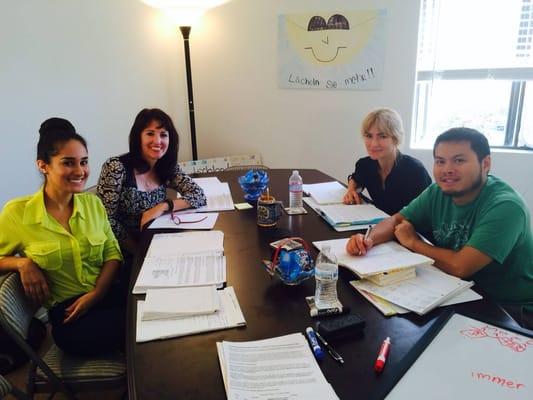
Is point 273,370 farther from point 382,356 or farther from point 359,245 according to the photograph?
point 359,245

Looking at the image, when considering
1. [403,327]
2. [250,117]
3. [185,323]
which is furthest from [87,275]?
[250,117]

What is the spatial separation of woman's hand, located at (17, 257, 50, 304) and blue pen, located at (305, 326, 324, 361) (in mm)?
878

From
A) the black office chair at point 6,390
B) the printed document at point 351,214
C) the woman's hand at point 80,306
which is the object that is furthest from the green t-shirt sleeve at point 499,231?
the black office chair at point 6,390

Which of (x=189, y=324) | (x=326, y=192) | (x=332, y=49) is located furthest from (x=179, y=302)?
(x=332, y=49)

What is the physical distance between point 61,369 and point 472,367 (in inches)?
45.0

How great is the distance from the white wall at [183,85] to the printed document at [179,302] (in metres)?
1.51

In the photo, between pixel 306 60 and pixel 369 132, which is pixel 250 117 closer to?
pixel 306 60

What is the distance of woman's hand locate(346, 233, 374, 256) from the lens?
1313 mm

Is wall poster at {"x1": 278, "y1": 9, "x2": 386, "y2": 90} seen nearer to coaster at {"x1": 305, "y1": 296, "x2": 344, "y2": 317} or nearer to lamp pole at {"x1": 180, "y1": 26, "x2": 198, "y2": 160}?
lamp pole at {"x1": 180, "y1": 26, "x2": 198, "y2": 160}

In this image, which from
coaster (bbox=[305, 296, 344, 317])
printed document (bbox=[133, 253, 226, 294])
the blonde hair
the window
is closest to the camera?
coaster (bbox=[305, 296, 344, 317])

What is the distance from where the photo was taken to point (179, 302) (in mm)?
1079

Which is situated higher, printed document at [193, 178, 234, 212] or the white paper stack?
printed document at [193, 178, 234, 212]

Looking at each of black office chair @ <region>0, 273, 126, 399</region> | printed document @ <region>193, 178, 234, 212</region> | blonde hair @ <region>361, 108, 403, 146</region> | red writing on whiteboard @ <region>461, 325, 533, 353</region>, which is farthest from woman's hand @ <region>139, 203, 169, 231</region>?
red writing on whiteboard @ <region>461, 325, 533, 353</region>

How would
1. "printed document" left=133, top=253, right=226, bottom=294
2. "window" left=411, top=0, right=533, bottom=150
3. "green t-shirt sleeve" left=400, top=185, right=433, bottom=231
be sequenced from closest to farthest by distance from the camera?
"printed document" left=133, top=253, right=226, bottom=294, "green t-shirt sleeve" left=400, top=185, right=433, bottom=231, "window" left=411, top=0, right=533, bottom=150
